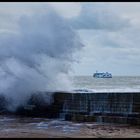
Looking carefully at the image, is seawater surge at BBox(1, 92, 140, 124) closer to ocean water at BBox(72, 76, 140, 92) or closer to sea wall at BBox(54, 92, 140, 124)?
sea wall at BBox(54, 92, 140, 124)

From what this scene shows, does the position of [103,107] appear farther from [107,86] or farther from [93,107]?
[107,86]

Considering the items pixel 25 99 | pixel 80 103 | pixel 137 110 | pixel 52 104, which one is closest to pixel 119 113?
pixel 137 110

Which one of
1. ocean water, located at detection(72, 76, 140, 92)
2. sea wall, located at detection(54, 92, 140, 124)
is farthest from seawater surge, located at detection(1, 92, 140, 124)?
A: ocean water, located at detection(72, 76, 140, 92)

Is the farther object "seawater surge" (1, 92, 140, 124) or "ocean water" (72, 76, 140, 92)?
"ocean water" (72, 76, 140, 92)

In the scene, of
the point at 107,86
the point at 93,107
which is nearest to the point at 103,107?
the point at 93,107

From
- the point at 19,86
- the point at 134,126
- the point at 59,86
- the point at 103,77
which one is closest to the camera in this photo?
the point at 134,126

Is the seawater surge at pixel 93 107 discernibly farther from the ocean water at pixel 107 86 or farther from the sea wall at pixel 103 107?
the ocean water at pixel 107 86

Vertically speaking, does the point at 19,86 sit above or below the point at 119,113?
above

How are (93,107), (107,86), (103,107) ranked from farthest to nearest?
(107,86)
(93,107)
(103,107)

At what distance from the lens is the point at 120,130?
436 inches

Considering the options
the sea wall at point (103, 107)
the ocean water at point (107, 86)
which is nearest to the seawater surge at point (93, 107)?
the sea wall at point (103, 107)

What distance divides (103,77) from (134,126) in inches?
2459

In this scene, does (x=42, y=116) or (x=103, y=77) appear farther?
(x=103, y=77)

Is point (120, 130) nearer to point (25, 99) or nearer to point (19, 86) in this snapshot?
point (25, 99)
